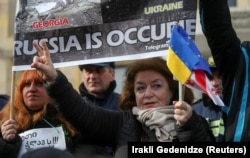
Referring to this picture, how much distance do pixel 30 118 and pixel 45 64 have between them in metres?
0.37

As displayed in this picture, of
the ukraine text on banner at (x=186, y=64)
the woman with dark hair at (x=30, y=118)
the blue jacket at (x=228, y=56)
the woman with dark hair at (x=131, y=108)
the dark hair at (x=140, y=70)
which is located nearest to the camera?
the blue jacket at (x=228, y=56)

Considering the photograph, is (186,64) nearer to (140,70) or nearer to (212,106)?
(140,70)

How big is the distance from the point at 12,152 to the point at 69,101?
17.0 inches

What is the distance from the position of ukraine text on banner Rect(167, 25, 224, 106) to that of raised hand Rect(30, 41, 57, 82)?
20.8 inches

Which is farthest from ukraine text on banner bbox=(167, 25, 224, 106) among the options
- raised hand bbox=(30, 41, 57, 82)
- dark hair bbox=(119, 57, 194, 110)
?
raised hand bbox=(30, 41, 57, 82)

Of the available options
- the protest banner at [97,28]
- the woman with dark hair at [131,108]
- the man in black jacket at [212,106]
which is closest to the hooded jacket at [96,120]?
the woman with dark hair at [131,108]

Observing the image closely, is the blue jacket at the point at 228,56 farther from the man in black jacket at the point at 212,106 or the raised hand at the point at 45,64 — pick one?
the raised hand at the point at 45,64

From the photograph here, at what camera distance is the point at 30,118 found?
2.93 metres

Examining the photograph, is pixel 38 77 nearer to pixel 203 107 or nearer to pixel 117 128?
pixel 117 128

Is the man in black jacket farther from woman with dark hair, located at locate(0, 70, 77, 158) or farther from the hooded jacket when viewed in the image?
woman with dark hair, located at locate(0, 70, 77, 158)

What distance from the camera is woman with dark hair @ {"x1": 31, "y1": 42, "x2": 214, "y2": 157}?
2545 mm

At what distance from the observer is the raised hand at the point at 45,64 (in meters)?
2.63

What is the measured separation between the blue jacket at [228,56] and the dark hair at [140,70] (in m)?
0.41

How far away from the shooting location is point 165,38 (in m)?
2.72
